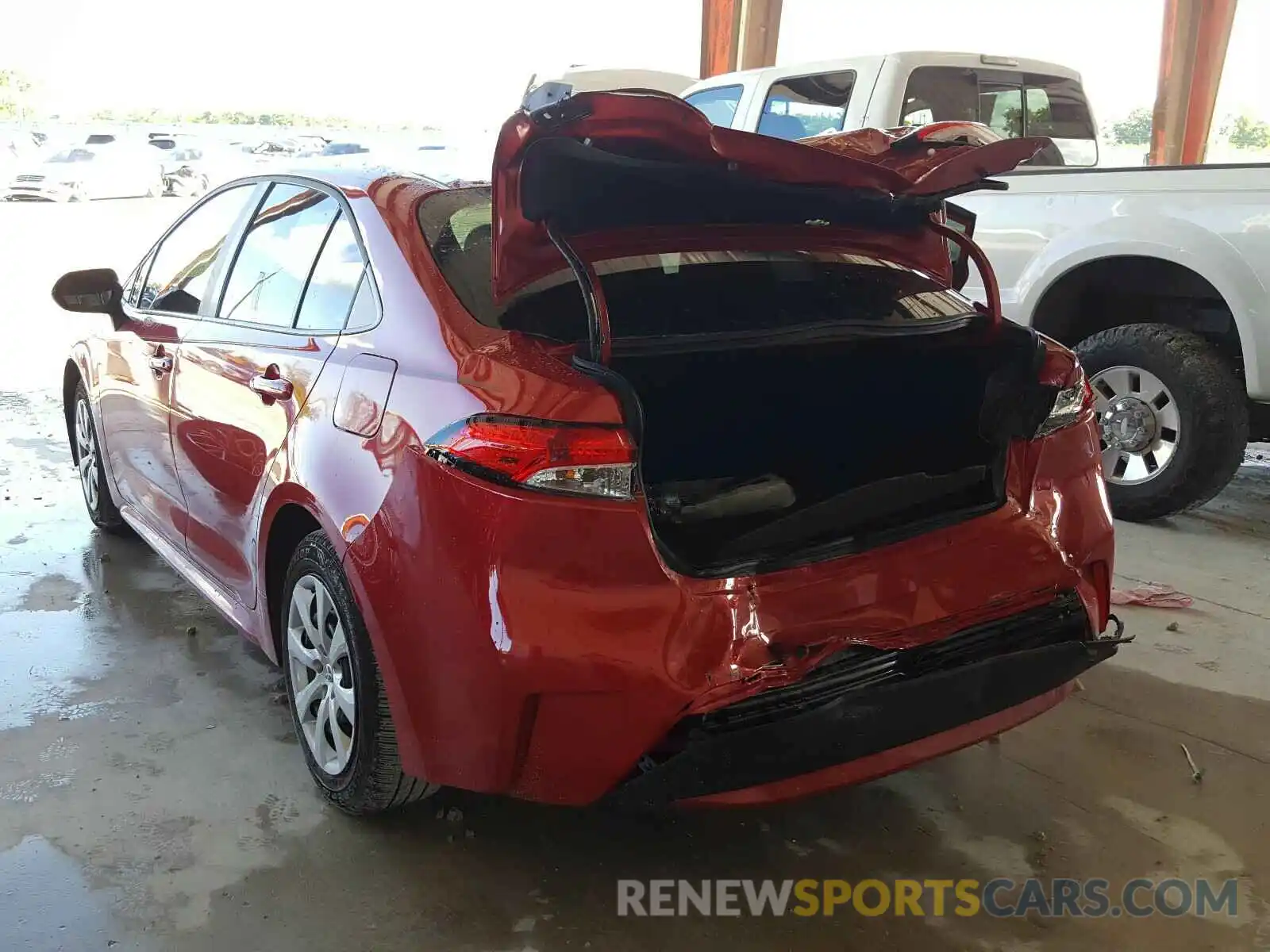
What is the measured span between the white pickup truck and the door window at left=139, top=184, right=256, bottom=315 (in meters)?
3.06

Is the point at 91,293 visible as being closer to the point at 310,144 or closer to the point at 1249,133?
the point at 310,144

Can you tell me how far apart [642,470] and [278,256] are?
4.27 feet

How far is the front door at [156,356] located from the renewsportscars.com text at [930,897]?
185 cm

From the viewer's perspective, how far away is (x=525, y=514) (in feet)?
5.63

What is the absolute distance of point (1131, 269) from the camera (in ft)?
14.4

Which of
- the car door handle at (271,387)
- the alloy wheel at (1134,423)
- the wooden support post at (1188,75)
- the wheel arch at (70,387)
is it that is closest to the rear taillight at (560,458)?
the car door handle at (271,387)

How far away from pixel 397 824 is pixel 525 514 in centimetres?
96

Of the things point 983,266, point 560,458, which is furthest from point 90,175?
point 560,458

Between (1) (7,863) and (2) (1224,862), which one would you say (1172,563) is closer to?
(2) (1224,862)

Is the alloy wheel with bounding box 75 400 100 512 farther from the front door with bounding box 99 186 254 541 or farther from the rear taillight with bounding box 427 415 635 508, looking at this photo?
the rear taillight with bounding box 427 415 635 508

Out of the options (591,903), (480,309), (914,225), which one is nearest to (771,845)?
(591,903)

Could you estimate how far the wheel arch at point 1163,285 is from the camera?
12.7 feet

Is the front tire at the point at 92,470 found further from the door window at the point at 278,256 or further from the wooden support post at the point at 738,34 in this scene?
the wooden support post at the point at 738,34

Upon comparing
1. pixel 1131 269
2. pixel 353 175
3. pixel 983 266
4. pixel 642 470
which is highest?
pixel 353 175
